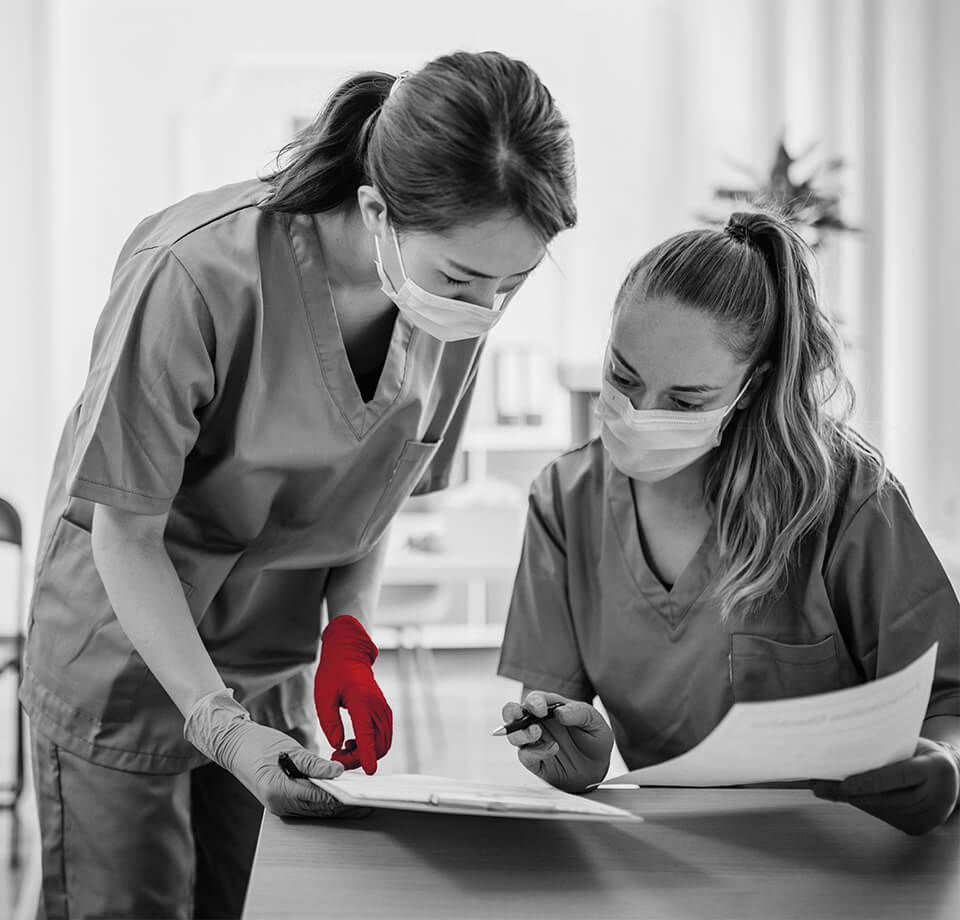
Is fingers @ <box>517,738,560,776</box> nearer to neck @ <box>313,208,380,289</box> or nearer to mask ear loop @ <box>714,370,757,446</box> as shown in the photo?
mask ear loop @ <box>714,370,757,446</box>

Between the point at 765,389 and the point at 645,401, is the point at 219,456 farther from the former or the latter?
the point at 765,389

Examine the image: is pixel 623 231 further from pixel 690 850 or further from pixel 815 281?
pixel 690 850

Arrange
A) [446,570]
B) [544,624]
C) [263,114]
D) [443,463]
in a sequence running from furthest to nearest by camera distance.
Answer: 1. [263,114]
2. [446,570]
3. [443,463]
4. [544,624]

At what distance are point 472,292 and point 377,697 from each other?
0.39 meters

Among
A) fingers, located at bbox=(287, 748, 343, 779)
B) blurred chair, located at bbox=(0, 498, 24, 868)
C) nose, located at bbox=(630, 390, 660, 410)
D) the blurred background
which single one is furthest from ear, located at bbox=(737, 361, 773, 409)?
the blurred background

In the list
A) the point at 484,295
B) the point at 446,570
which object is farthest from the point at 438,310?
the point at 446,570

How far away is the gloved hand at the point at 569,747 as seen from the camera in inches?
38.7

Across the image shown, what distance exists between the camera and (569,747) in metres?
1.00

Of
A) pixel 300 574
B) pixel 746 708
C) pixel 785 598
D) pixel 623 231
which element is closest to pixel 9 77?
pixel 623 231

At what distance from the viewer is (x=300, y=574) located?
123 cm

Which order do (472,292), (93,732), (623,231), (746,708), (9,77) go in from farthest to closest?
(623,231), (9,77), (93,732), (472,292), (746,708)

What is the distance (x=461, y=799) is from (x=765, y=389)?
2.01ft

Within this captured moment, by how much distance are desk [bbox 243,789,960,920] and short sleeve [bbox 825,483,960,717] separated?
22 cm

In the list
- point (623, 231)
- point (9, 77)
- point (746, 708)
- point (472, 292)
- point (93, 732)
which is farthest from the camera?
point (623, 231)
